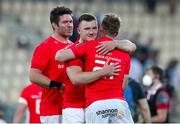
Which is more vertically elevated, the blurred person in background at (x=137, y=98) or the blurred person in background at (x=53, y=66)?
the blurred person in background at (x=53, y=66)

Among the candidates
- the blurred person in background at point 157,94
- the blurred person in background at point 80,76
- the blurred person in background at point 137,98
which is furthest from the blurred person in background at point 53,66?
the blurred person in background at point 157,94

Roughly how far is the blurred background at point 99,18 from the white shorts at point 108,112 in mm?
8720

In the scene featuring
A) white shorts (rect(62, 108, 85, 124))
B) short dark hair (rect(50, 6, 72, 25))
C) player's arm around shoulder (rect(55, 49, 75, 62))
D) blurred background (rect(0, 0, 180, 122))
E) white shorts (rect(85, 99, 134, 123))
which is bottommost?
blurred background (rect(0, 0, 180, 122))

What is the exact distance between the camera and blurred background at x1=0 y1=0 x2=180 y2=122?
19547 millimetres

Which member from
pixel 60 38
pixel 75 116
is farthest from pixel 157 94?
pixel 75 116

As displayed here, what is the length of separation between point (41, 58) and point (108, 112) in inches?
53.7

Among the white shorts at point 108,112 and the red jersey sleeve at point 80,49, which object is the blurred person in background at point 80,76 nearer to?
the red jersey sleeve at point 80,49

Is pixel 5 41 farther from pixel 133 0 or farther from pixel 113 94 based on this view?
pixel 113 94

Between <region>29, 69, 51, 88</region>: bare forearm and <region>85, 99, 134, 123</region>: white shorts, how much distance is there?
95cm

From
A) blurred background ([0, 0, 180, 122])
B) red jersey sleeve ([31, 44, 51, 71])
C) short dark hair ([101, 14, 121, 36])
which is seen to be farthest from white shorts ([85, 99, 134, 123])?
blurred background ([0, 0, 180, 122])

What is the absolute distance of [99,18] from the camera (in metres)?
18.4

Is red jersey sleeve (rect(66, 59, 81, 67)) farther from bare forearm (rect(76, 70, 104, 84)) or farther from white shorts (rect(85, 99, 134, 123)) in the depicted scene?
white shorts (rect(85, 99, 134, 123))

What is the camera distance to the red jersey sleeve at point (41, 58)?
945 cm

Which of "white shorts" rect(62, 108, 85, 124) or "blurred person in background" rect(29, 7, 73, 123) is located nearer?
"white shorts" rect(62, 108, 85, 124)
